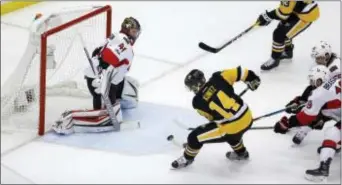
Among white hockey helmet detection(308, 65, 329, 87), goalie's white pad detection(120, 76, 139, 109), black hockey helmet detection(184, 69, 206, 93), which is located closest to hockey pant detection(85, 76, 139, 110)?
goalie's white pad detection(120, 76, 139, 109)

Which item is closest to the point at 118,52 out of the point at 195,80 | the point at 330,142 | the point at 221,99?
the point at 195,80

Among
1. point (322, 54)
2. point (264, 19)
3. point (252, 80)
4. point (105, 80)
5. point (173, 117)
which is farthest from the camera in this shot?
point (264, 19)

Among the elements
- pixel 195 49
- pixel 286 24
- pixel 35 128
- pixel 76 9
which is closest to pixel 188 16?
pixel 195 49

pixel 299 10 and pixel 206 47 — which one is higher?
pixel 299 10

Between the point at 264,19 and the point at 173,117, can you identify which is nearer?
the point at 173,117

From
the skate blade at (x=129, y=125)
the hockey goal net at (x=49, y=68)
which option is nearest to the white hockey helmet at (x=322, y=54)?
the skate blade at (x=129, y=125)

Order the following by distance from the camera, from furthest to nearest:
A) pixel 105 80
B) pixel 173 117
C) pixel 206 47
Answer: pixel 206 47, pixel 173 117, pixel 105 80

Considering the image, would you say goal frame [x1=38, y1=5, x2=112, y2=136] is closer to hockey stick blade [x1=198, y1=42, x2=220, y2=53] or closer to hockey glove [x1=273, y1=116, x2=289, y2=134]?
hockey stick blade [x1=198, y1=42, x2=220, y2=53]

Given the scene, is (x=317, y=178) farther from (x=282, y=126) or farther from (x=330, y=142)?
(x=282, y=126)
